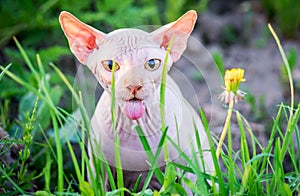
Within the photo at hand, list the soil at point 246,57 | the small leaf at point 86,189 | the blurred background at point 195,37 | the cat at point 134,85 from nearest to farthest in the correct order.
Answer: the small leaf at point 86,189
the cat at point 134,85
the blurred background at point 195,37
the soil at point 246,57

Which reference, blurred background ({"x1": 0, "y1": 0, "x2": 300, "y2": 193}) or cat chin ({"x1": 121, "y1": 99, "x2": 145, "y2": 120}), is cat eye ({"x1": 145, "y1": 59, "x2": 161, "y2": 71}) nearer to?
cat chin ({"x1": 121, "y1": 99, "x2": 145, "y2": 120})

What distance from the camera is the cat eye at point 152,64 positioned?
62.1 inches

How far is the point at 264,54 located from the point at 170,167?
87.4 inches

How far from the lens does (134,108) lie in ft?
5.27

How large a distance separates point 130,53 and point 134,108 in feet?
0.47

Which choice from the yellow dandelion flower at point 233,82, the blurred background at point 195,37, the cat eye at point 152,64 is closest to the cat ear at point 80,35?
the cat eye at point 152,64

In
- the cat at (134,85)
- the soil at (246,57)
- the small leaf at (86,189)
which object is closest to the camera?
the small leaf at (86,189)

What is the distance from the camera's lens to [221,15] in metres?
4.00

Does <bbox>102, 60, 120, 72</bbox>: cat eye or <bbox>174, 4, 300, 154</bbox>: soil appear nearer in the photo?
<bbox>102, 60, 120, 72</bbox>: cat eye

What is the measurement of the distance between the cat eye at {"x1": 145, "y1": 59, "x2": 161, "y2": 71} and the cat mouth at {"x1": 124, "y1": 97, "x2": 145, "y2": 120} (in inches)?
3.4

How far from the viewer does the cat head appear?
1560 mm

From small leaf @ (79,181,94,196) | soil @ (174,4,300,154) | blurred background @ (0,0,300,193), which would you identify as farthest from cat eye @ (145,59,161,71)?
soil @ (174,4,300,154)

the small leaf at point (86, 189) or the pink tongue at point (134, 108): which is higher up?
the pink tongue at point (134, 108)

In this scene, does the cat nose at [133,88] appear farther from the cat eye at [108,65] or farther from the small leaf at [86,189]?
the small leaf at [86,189]
